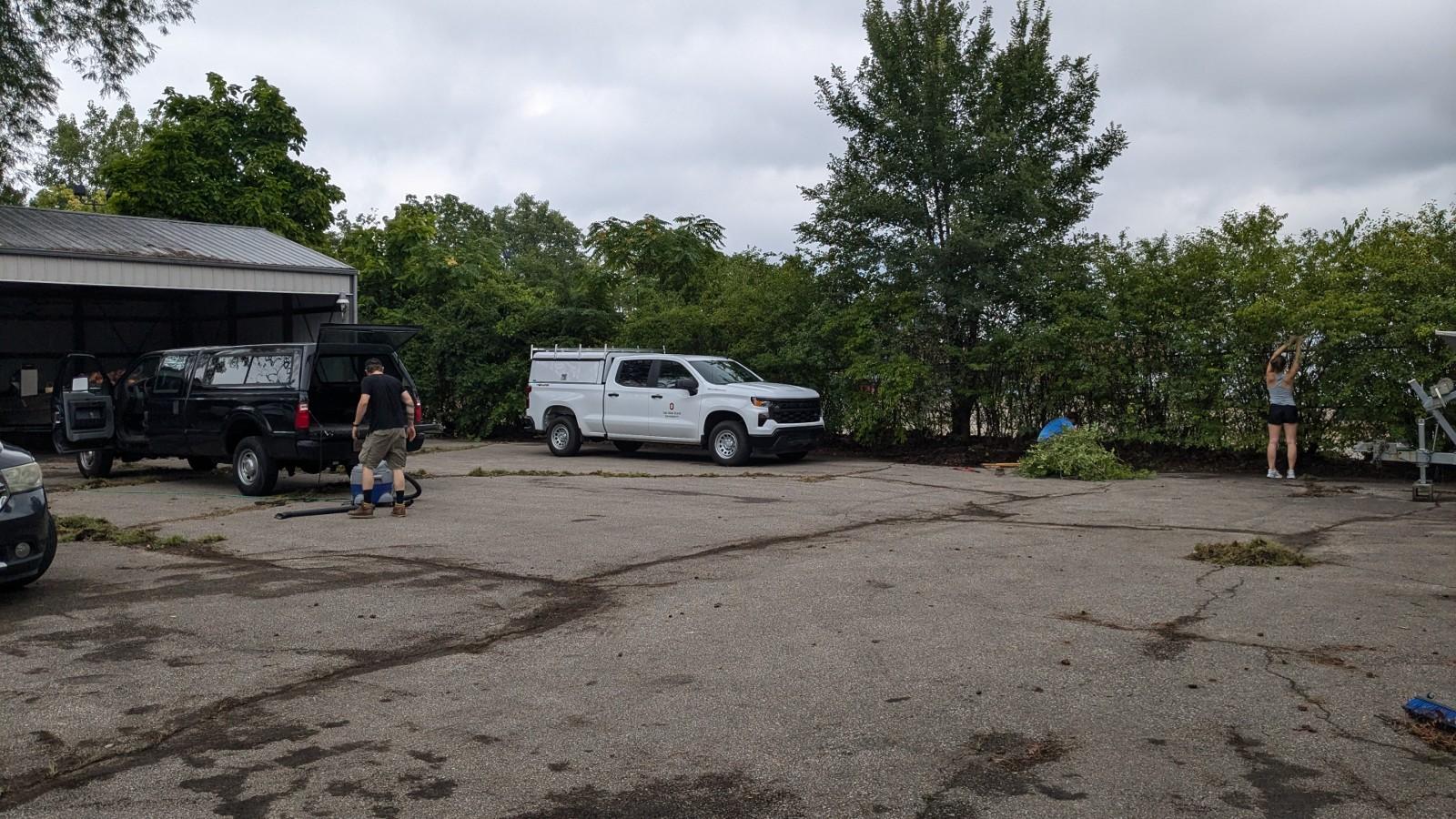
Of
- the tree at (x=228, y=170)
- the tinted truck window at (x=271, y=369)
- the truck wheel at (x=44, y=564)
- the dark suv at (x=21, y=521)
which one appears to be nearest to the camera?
the dark suv at (x=21, y=521)

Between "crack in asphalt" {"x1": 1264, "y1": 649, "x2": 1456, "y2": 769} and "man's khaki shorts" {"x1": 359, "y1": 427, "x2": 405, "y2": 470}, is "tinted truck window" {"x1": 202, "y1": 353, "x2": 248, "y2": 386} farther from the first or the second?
Result: "crack in asphalt" {"x1": 1264, "y1": 649, "x2": 1456, "y2": 769}

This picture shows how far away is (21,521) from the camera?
7633 mm

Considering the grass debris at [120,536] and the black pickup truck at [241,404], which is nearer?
the grass debris at [120,536]

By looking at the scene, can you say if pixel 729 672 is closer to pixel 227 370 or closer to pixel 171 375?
pixel 227 370

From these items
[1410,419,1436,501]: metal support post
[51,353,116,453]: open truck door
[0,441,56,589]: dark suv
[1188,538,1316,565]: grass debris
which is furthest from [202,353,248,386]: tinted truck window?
[1410,419,1436,501]: metal support post

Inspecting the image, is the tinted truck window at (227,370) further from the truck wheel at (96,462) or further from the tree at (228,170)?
the tree at (228,170)

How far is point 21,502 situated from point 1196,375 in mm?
15421

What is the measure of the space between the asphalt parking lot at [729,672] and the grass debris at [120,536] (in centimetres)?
24

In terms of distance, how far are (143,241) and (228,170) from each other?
657 inches

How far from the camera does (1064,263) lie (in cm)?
1925

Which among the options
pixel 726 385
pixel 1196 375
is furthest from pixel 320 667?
pixel 1196 375

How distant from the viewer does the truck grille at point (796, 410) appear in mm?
18750

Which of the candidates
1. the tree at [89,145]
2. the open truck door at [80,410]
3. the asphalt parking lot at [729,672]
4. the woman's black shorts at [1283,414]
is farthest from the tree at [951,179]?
the tree at [89,145]

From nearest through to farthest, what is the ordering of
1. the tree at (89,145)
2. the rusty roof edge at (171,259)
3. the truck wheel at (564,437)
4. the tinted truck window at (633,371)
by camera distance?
the rusty roof edge at (171,259), the tinted truck window at (633,371), the truck wheel at (564,437), the tree at (89,145)
